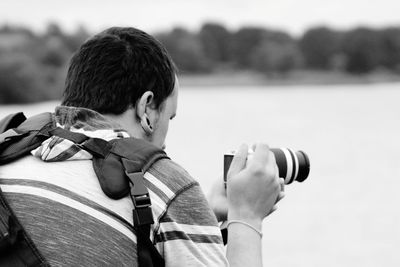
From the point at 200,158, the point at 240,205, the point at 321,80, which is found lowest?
the point at 321,80

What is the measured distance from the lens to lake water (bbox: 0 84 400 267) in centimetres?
1033

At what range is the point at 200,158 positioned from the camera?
59.7 ft

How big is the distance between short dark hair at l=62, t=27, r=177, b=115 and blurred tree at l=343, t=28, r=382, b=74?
53687mm

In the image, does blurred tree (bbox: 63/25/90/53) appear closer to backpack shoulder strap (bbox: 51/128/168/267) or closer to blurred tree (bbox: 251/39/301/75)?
blurred tree (bbox: 251/39/301/75)

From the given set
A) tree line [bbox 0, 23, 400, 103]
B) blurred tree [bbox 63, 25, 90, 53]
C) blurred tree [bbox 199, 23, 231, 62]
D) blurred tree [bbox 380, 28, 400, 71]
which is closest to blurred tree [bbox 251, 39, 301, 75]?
tree line [bbox 0, 23, 400, 103]

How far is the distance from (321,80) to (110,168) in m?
51.8

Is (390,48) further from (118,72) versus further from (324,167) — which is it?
(118,72)

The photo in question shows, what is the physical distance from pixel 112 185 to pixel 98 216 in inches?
2.6

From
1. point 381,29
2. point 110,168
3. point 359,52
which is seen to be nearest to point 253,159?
point 110,168

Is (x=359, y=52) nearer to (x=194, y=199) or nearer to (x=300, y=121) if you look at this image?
(x=300, y=121)

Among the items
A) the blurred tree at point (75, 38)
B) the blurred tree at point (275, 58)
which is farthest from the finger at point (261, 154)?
the blurred tree at point (275, 58)

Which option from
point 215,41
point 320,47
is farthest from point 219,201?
point 215,41

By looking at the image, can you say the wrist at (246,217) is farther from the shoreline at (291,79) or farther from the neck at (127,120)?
the shoreline at (291,79)

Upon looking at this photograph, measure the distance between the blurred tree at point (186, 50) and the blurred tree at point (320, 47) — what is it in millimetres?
8955
